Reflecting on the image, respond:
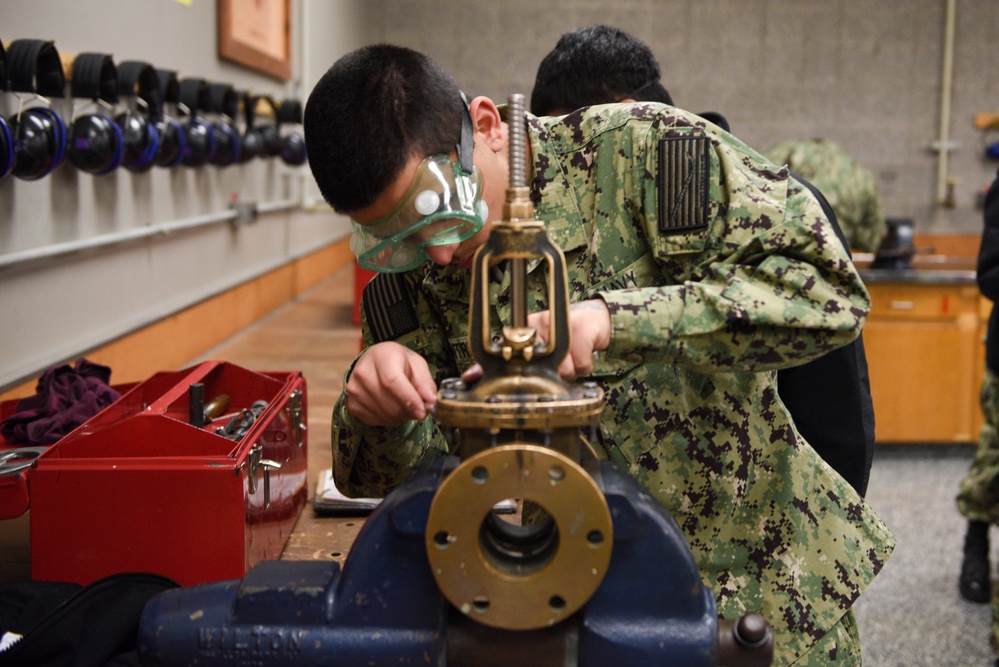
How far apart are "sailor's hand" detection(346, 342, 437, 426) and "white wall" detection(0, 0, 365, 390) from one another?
105 centimetres

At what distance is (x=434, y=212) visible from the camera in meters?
1.06

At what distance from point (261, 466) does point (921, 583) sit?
3.13 m

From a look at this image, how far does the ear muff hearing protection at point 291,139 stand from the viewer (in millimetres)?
3520

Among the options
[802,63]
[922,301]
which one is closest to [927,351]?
[922,301]

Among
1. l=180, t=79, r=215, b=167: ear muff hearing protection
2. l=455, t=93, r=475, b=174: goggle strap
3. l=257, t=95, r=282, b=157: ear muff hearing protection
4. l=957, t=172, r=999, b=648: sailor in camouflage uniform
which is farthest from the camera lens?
l=257, t=95, r=282, b=157: ear muff hearing protection

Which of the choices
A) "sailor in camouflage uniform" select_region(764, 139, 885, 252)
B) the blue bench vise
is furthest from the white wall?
"sailor in camouflage uniform" select_region(764, 139, 885, 252)

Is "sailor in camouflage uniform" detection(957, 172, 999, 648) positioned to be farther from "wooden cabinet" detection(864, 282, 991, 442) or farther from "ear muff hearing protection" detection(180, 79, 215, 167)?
"ear muff hearing protection" detection(180, 79, 215, 167)

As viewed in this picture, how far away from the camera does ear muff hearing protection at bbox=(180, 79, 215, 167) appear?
8.46 feet

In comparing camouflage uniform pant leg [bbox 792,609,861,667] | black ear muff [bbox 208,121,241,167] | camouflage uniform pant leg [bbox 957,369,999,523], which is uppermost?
black ear muff [bbox 208,121,241,167]

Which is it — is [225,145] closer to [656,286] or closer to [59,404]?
[59,404]

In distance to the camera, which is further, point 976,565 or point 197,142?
point 976,565

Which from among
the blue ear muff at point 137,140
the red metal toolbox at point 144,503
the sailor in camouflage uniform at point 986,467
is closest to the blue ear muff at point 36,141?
the blue ear muff at point 137,140

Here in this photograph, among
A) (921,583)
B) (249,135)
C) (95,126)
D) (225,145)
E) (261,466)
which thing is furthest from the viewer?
(921,583)

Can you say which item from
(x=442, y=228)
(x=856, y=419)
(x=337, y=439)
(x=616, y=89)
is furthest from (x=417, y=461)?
(x=616, y=89)
